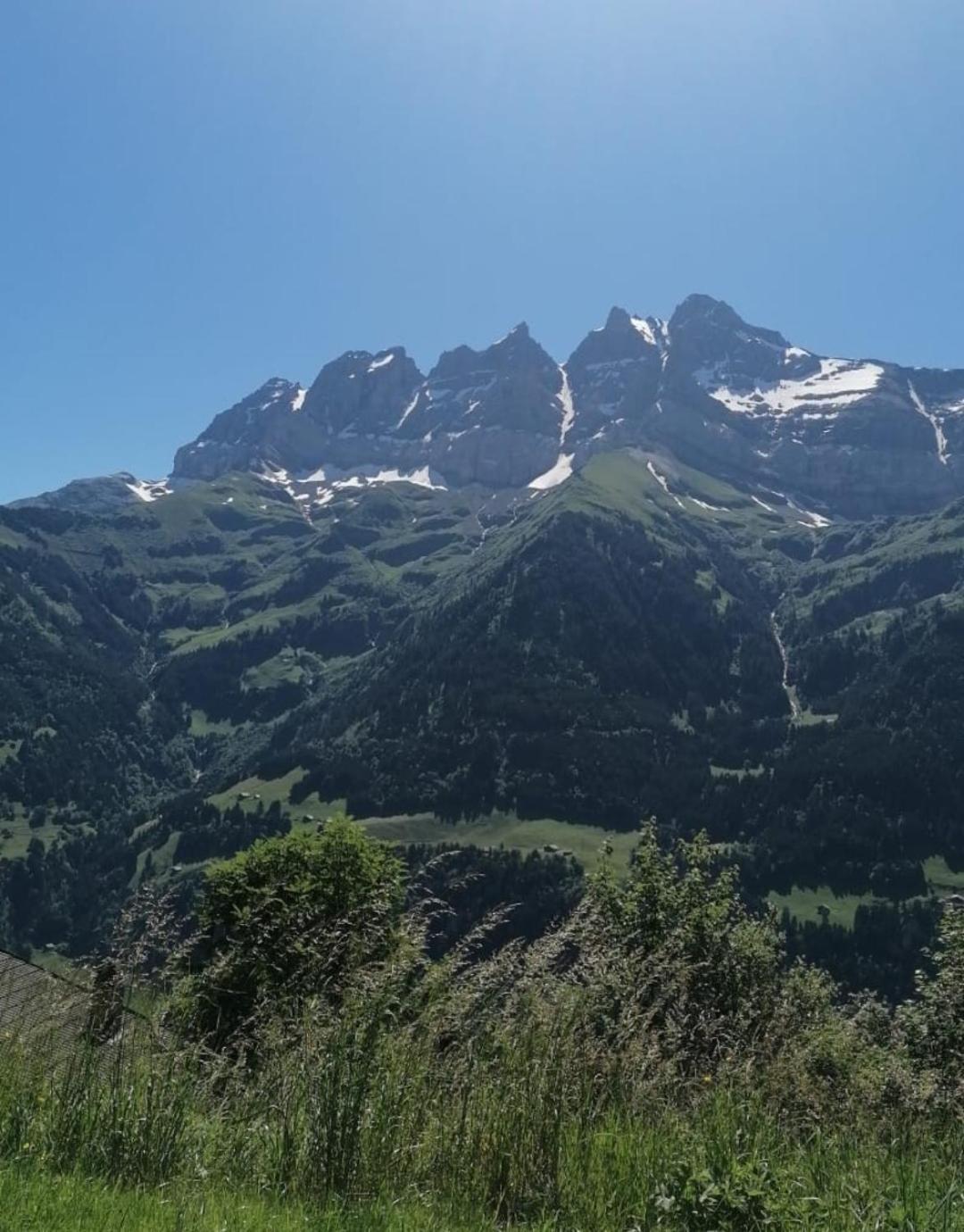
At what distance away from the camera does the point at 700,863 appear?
108 feet

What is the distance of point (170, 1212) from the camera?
5.38 metres

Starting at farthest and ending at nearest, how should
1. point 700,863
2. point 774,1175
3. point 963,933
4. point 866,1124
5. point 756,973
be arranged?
point 700,863 < point 963,933 < point 756,973 < point 866,1124 < point 774,1175

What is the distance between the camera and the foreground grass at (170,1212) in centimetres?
515

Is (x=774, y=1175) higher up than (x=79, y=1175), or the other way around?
(x=774, y=1175)

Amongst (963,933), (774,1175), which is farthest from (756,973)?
(774,1175)

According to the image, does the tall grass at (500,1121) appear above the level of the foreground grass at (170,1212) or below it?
above

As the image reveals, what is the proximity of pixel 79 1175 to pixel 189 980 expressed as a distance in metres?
1.89

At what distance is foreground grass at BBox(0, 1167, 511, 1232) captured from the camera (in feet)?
16.9

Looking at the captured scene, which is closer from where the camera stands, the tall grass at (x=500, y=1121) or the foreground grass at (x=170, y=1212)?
the foreground grass at (x=170, y=1212)

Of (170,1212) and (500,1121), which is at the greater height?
(500,1121)

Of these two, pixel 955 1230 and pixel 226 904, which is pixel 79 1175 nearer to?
pixel 955 1230

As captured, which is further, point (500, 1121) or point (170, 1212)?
point (500, 1121)

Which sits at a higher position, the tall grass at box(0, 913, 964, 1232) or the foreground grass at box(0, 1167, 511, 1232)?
the tall grass at box(0, 913, 964, 1232)

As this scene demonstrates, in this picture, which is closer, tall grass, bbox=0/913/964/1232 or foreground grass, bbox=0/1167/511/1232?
foreground grass, bbox=0/1167/511/1232
